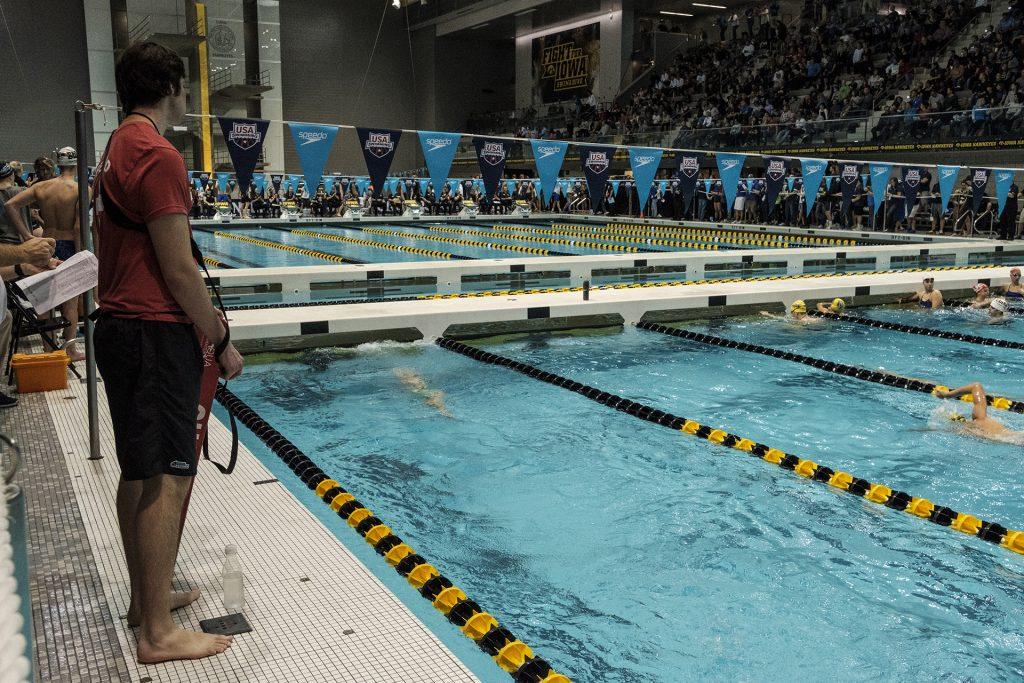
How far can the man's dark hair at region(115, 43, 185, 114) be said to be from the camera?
1.88 m

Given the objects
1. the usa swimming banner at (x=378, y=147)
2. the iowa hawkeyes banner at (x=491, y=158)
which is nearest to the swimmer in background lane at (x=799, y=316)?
the iowa hawkeyes banner at (x=491, y=158)

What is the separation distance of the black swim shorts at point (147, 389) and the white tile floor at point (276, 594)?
1.71 ft

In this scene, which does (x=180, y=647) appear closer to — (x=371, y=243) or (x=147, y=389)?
(x=147, y=389)

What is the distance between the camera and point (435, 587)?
9.22 ft

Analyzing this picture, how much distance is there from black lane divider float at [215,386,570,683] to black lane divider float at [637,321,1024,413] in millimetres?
4126

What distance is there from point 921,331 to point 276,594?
24.0 feet

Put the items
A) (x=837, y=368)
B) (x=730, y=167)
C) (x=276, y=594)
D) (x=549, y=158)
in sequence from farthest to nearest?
(x=730, y=167)
(x=549, y=158)
(x=837, y=368)
(x=276, y=594)

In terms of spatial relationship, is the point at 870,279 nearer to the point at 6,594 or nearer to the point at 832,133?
the point at 6,594

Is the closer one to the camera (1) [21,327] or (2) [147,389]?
(2) [147,389]

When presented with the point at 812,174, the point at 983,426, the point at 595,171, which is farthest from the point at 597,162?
the point at 983,426

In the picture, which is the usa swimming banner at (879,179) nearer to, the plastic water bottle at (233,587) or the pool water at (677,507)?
the pool water at (677,507)

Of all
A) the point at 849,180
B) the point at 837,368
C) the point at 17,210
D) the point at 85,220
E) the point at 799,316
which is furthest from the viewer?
the point at 849,180

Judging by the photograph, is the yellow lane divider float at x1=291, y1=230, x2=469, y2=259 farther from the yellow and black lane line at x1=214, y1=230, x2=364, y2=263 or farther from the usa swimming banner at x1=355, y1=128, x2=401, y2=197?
the usa swimming banner at x1=355, y1=128, x2=401, y2=197

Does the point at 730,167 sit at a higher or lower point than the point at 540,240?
higher
